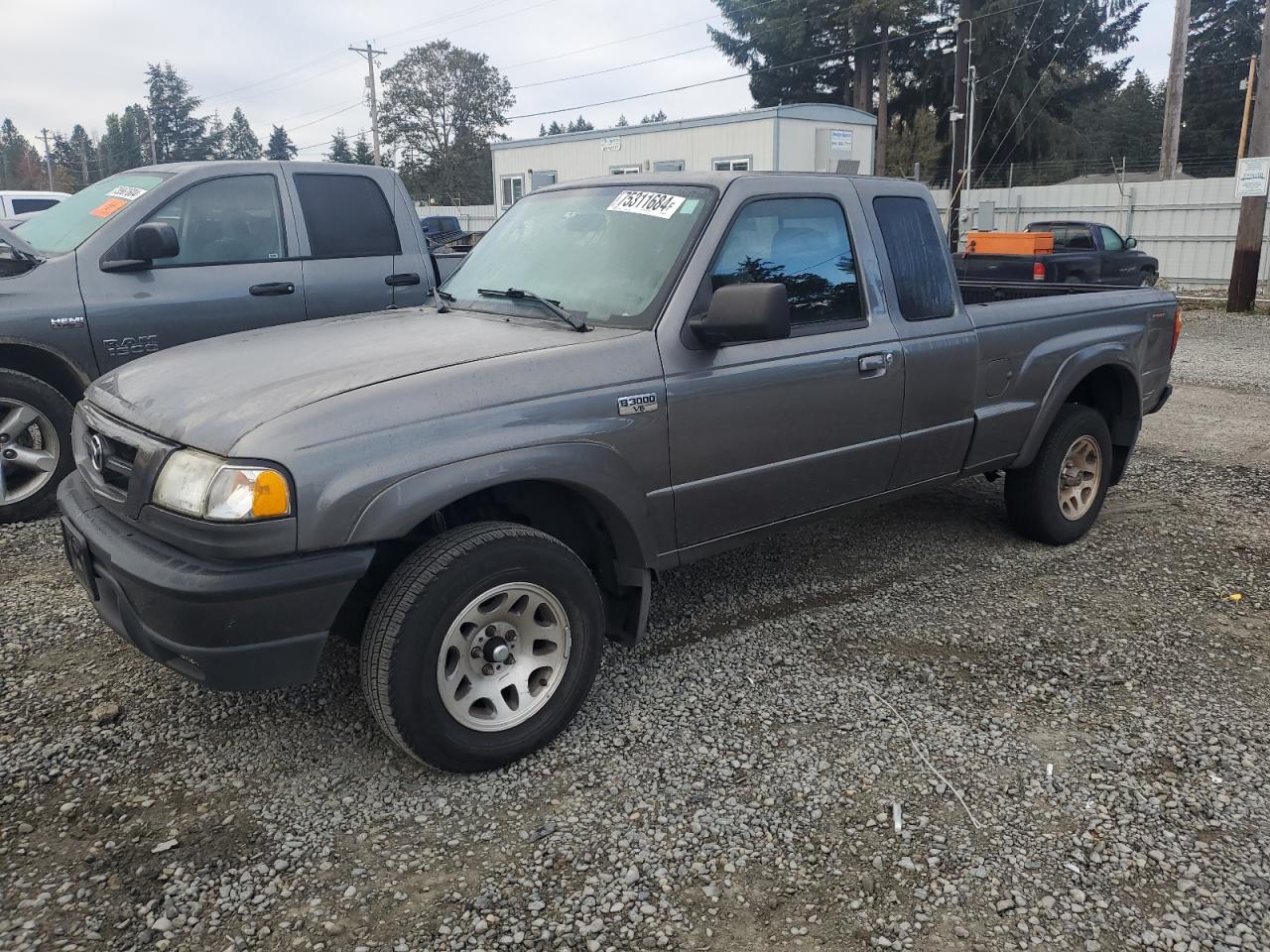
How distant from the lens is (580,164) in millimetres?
27984

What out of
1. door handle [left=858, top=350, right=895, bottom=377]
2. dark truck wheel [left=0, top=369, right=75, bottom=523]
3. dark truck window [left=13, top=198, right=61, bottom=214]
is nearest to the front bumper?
door handle [left=858, top=350, right=895, bottom=377]

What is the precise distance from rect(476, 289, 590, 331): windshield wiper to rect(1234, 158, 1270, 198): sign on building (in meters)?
15.9

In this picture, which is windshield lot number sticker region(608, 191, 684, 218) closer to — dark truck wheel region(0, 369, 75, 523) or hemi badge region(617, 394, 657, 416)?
hemi badge region(617, 394, 657, 416)

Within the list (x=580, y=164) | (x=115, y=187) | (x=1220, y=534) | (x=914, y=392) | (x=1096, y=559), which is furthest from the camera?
(x=580, y=164)

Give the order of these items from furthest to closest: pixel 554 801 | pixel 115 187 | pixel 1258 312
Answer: pixel 1258 312, pixel 115 187, pixel 554 801

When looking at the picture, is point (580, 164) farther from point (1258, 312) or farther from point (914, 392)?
point (914, 392)

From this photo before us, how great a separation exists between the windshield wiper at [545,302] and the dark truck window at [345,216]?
2.76 meters

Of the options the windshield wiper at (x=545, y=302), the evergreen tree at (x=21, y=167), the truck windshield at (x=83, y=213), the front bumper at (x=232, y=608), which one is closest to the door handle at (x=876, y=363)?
the windshield wiper at (x=545, y=302)

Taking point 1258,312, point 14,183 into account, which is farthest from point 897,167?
point 14,183

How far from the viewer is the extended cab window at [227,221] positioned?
579 cm

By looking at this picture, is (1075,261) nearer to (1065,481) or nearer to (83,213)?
(1065,481)

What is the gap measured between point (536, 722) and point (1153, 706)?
2230 mm

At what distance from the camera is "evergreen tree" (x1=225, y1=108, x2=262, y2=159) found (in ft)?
344

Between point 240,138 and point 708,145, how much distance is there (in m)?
98.0
